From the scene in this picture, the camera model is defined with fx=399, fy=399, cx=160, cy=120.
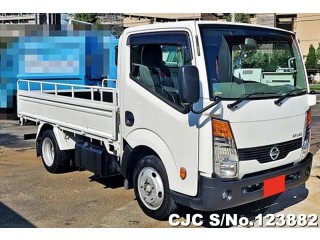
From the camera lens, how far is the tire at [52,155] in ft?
19.3

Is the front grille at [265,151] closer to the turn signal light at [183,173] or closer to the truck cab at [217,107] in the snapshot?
the truck cab at [217,107]

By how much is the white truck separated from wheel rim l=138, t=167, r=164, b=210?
1 cm

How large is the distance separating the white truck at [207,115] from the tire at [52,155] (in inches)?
51.3

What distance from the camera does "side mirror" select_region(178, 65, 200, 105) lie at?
3.33 meters

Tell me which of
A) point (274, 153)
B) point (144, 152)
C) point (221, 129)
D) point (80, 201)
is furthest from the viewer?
point (80, 201)

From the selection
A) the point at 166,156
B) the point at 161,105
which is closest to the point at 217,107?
the point at 161,105

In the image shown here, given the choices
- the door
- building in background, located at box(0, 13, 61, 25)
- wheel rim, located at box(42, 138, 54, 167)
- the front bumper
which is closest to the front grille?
the front bumper

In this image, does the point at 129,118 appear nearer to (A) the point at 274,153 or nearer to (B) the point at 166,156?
(B) the point at 166,156

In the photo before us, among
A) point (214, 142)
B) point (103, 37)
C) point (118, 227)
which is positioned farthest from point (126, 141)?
point (103, 37)

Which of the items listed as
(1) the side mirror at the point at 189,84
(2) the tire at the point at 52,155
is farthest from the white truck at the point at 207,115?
(2) the tire at the point at 52,155

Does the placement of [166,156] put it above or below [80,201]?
above

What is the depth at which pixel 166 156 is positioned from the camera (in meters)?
3.87

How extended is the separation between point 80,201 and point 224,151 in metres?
2.19

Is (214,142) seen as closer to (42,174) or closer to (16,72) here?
(42,174)
